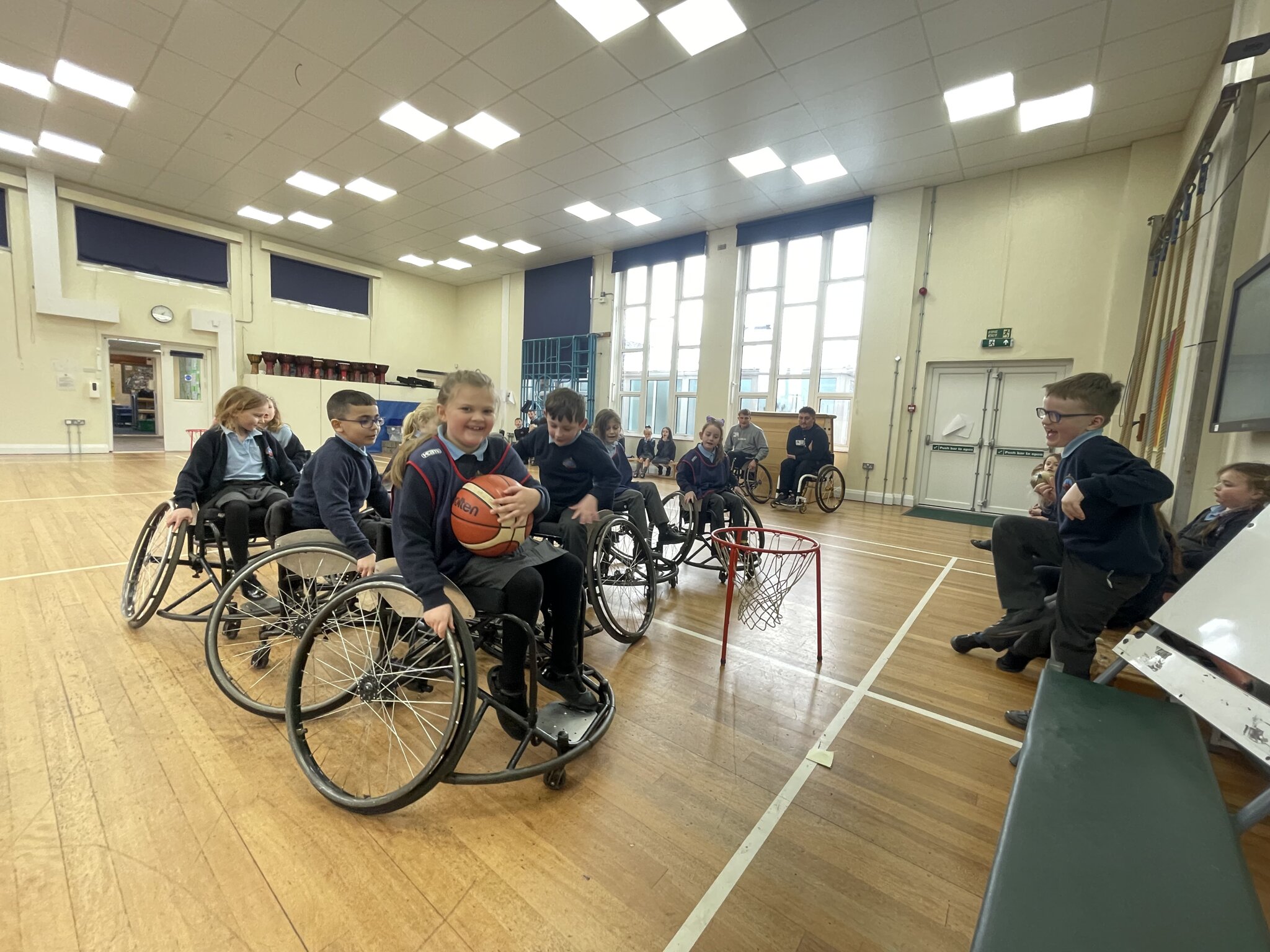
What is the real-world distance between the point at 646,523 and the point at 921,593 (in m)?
1.94

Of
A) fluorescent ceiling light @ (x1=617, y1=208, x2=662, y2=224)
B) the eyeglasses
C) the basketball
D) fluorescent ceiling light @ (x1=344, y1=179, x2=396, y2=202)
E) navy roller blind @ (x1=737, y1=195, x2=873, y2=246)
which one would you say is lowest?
the basketball

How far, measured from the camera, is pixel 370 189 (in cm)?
768

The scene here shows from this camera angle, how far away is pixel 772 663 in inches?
93.1

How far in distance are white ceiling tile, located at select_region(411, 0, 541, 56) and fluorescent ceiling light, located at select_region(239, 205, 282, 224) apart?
6525 mm

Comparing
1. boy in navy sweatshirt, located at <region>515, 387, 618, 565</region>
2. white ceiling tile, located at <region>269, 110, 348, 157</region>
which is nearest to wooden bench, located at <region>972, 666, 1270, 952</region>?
boy in navy sweatshirt, located at <region>515, 387, 618, 565</region>

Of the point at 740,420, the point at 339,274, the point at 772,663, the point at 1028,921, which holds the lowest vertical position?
the point at 772,663

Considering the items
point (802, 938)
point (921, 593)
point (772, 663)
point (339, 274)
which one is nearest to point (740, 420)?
point (921, 593)

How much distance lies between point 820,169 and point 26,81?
872 cm

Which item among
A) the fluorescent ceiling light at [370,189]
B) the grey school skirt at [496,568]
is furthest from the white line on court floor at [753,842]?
the fluorescent ceiling light at [370,189]

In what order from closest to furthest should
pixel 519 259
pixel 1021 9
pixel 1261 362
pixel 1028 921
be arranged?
pixel 1028 921
pixel 1261 362
pixel 1021 9
pixel 519 259

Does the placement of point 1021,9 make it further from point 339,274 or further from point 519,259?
point 339,274

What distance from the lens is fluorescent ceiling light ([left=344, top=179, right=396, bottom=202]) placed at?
7.47 meters

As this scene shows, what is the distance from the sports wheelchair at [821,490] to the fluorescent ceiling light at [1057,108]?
394 cm

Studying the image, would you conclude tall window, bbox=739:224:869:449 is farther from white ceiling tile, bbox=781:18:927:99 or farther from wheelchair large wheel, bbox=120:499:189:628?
wheelchair large wheel, bbox=120:499:189:628
